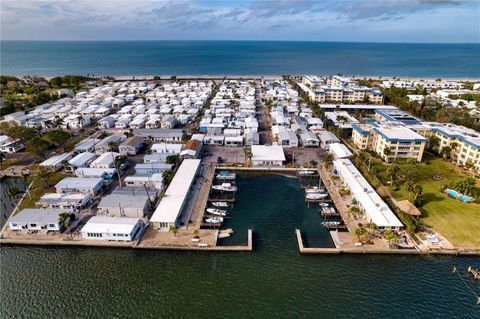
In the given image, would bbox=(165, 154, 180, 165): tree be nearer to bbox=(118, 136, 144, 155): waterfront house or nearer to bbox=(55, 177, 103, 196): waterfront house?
bbox=(118, 136, 144, 155): waterfront house

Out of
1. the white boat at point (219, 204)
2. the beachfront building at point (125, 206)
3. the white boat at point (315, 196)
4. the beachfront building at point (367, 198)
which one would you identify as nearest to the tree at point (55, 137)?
the beachfront building at point (125, 206)

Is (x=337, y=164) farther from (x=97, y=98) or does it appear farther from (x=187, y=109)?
(x=97, y=98)

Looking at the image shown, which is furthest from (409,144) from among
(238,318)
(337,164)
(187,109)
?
(187,109)

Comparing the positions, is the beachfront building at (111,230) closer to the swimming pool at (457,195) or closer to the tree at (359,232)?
the tree at (359,232)

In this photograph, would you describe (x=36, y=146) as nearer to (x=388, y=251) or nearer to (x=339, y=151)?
(x=339, y=151)

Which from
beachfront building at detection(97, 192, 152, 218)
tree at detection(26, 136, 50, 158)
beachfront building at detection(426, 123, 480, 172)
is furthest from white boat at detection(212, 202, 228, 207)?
beachfront building at detection(426, 123, 480, 172)

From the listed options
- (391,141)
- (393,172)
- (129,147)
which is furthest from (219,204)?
(391,141)
